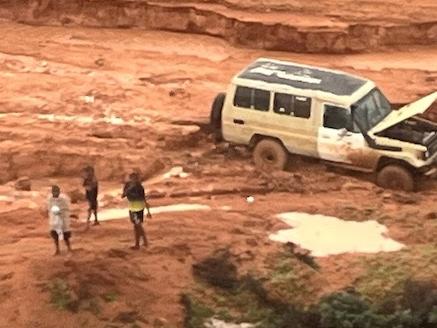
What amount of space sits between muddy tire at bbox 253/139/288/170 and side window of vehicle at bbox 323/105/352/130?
96 cm

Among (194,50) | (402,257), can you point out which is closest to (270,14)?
(194,50)

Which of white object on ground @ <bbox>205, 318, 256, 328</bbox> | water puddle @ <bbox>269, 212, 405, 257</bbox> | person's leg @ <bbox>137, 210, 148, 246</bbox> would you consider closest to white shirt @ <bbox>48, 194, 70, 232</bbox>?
person's leg @ <bbox>137, 210, 148, 246</bbox>

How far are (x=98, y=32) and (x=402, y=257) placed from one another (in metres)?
11.5

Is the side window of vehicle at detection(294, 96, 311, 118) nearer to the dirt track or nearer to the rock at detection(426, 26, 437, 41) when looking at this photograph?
the dirt track

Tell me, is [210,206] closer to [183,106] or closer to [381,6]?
[183,106]

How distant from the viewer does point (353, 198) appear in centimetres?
1817

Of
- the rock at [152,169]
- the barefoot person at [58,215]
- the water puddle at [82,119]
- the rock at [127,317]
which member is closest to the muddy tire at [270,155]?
the rock at [152,169]

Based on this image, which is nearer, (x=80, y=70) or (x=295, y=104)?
(x=295, y=104)

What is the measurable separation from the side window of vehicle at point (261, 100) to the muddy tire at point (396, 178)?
2285mm

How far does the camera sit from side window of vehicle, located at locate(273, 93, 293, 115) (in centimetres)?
1886

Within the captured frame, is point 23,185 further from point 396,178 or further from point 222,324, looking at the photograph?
point 396,178

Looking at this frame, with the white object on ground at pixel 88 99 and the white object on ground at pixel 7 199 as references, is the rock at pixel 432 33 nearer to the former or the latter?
the white object on ground at pixel 88 99

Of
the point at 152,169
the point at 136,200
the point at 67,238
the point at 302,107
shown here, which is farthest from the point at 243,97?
the point at 67,238

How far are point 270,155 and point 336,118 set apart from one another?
141 cm
